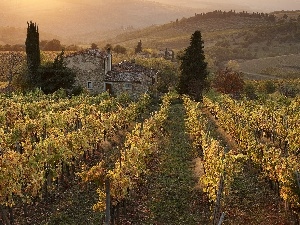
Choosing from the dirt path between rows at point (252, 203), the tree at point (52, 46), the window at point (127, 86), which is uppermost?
the tree at point (52, 46)

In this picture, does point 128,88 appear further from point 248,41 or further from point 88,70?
point 248,41

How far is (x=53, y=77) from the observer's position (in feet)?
123

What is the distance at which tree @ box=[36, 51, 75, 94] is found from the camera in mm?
37594

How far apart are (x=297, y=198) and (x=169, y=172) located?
673cm

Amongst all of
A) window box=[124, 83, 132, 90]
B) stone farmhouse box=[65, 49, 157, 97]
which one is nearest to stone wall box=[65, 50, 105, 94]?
stone farmhouse box=[65, 49, 157, 97]

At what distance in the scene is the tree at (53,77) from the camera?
37.6 meters

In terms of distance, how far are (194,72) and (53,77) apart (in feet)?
60.8

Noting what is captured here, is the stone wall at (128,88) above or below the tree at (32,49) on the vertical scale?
below

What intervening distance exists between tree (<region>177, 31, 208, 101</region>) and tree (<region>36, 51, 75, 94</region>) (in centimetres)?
1586

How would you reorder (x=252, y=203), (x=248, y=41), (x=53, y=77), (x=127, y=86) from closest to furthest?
(x=252, y=203) → (x=53, y=77) → (x=127, y=86) → (x=248, y=41)

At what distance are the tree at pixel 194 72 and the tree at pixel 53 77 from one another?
15865mm

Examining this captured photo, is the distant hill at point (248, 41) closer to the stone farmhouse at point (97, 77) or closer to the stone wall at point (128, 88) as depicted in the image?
the stone wall at point (128, 88)

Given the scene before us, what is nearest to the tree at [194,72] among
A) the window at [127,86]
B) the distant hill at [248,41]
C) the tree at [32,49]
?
the window at [127,86]

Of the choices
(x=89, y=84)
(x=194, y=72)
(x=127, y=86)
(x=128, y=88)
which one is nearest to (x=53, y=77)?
(x=89, y=84)
